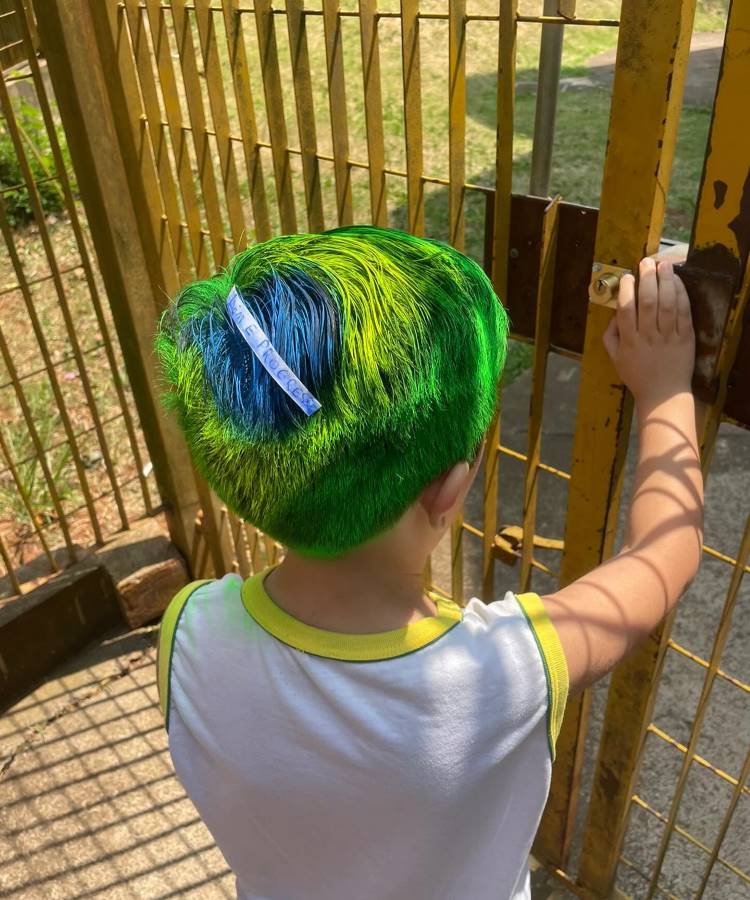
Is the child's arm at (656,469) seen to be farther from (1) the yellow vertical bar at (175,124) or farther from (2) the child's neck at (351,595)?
(1) the yellow vertical bar at (175,124)

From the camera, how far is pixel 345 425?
0.81 metres

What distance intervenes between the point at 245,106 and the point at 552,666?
4.07ft

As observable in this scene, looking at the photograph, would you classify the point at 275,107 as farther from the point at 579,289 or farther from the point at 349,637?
the point at 349,637

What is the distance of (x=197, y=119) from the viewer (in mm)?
1752

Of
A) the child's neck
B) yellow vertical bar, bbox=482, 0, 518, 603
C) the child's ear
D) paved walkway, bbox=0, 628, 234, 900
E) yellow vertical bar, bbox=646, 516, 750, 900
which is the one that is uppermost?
yellow vertical bar, bbox=482, 0, 518, 603

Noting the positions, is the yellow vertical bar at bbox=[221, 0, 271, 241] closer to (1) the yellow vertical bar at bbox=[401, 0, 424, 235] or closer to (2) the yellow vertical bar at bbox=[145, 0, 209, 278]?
(2) the yellow vertical bar at bbox=[145, 0, 209, 278]

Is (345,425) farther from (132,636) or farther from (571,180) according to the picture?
(571,180)

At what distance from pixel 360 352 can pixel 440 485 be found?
20cm

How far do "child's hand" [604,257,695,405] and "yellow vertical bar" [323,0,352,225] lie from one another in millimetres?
610

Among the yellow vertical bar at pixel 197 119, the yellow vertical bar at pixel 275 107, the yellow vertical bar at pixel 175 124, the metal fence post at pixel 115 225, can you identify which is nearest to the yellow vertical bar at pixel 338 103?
the yellow vertical bar at pixel 275 107

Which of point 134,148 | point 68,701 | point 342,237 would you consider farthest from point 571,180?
point 342,237

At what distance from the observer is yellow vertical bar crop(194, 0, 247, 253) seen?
62.1 inches

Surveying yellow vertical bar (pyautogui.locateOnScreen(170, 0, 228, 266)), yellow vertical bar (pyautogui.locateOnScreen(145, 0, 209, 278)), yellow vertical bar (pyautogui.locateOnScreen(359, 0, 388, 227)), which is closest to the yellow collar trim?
yellow vertical bar (pyautogui.locateOnScreen(359, 0, 388, 227))

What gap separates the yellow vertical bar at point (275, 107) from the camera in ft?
4.70
